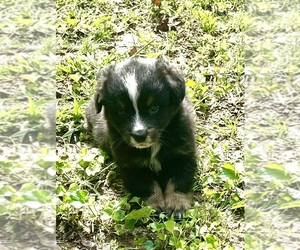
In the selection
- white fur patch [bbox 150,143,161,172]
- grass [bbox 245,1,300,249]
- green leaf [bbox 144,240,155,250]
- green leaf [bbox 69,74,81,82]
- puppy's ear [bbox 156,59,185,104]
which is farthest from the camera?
green leaf [bbox 69,74,81,82]

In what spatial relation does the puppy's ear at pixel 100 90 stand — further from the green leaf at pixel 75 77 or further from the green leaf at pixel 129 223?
the green leaf at pixel 75 77

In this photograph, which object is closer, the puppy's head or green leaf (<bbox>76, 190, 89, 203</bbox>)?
the puppy's head

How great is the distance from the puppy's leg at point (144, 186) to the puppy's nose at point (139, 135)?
0.44m

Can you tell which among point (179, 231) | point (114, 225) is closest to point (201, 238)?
point (179, 231)

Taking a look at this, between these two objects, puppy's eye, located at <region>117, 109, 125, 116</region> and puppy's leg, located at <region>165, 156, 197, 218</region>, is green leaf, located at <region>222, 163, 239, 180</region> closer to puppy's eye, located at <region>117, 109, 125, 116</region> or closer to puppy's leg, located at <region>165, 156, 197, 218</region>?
puppy's leg, located at <region>165, 156, 197, 218</region>

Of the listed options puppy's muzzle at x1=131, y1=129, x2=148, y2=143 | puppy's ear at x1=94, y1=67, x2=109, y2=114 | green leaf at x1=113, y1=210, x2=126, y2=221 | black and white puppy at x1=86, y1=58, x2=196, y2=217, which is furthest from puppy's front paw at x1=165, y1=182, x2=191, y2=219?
puppy's ear at x1=94, y1=67, x2=109, y2=114

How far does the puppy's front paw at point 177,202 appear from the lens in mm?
4211

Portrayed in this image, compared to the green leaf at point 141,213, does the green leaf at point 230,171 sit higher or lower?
lower

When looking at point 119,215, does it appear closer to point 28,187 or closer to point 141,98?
point 141,98

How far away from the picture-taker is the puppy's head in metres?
4.06

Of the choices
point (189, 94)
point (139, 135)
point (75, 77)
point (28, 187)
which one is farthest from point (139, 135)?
point (75, 77)

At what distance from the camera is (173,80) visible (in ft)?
13.9

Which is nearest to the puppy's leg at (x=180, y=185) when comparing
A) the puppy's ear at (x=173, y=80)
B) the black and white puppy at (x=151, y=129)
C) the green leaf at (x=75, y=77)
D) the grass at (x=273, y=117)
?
the black and white puppy at (x=151, y=129)

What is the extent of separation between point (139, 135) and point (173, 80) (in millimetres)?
456
